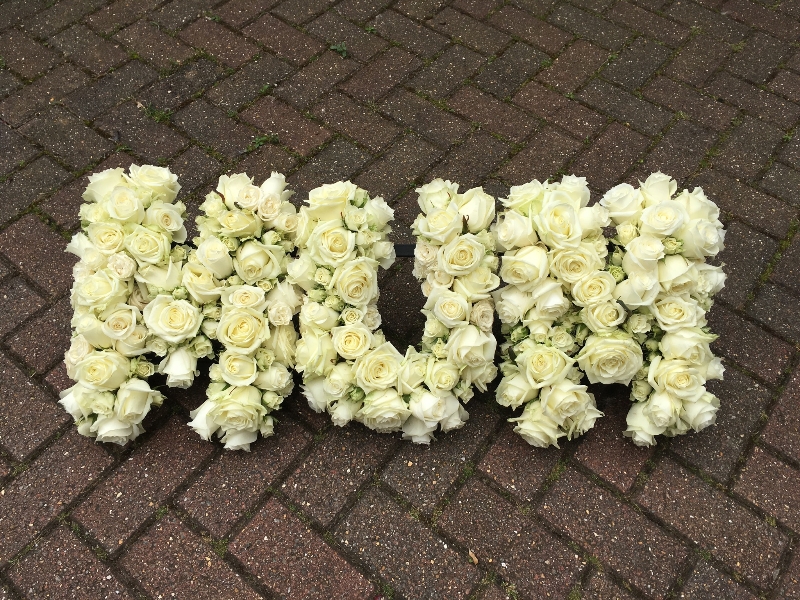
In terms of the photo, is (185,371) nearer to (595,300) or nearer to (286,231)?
(286,231)

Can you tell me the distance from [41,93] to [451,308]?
2.84 m

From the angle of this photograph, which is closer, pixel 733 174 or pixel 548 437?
pixel 548 437

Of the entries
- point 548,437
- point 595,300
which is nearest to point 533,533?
point 548,437

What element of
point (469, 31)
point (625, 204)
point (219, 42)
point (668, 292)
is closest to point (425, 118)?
point (469, 31)

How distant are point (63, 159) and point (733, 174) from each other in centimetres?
333

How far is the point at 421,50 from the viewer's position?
3854 millimetres

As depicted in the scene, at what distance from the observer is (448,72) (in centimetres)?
375

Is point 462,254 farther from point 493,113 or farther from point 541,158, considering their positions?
point 493,113

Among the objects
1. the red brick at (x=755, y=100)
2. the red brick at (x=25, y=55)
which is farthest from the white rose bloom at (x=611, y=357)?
the red brick at (x=25, y=55)

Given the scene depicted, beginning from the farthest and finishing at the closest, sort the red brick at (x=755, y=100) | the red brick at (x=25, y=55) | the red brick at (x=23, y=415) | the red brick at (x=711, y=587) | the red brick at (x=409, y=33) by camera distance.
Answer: the red brick at (x=409, y=33) → the red brick at (x=25, y=55) → the red brick at (x=755, y=100) → the red brick at (x=23, y=415) → the red brick at (x=711, y=587)

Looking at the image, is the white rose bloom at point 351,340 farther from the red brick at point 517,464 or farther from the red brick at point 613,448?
the red brick at point 613,448

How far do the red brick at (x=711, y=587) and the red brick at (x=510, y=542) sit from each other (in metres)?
0.34

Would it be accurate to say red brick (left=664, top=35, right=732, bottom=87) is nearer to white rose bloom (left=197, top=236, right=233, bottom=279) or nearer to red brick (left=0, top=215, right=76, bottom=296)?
white rose bloom (left=197, top=236, right=233, bottom=279)

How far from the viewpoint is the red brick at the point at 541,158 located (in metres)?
3.29
